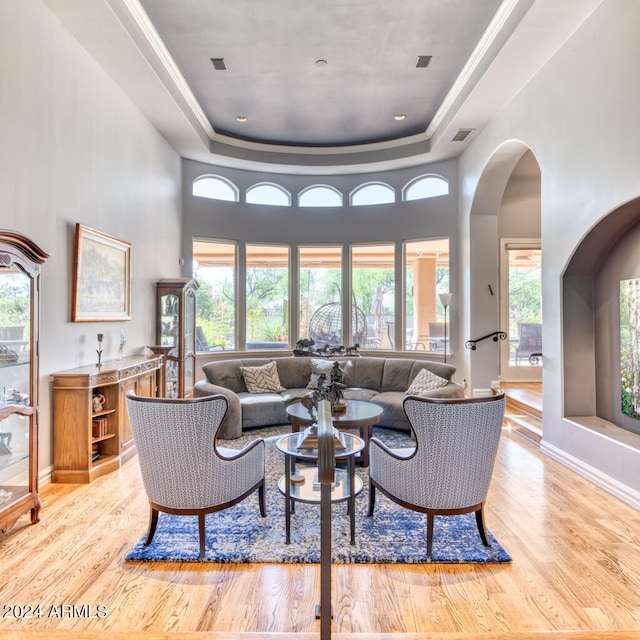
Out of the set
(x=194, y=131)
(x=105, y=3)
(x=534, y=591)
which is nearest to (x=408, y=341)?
(x=194, y=131)

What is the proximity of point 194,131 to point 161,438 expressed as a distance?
4.75 metres

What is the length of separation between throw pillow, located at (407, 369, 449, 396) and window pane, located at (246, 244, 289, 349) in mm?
2934

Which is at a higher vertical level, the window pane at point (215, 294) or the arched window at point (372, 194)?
the arched window at point (372, 194)

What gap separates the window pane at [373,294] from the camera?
737 centimetres

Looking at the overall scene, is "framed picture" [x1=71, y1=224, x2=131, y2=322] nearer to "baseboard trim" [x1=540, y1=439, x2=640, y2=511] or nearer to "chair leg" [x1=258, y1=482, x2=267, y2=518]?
"chair leg" [x1=258, y1=482, x2=267, y2=518]

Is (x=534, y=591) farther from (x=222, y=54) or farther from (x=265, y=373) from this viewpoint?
(x=222, y=54)

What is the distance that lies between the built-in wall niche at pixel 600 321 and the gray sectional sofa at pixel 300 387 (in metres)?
1.17

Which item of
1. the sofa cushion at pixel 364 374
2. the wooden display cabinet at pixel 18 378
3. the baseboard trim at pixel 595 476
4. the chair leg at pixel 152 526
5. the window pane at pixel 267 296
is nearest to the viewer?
the chair leg at pixel 152 526

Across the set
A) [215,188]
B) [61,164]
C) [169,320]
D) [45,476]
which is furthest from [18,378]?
[215,188]

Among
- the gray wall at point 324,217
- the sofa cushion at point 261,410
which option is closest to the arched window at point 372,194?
the gray wall at point 324,217

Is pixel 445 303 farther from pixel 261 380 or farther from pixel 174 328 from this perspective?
pixel 174 328

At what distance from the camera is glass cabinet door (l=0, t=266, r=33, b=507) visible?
108 inches

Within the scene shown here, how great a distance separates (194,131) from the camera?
5789 mm

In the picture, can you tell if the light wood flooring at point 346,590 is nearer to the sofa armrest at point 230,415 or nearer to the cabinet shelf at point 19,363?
the cabinet shelf at point 19,363
